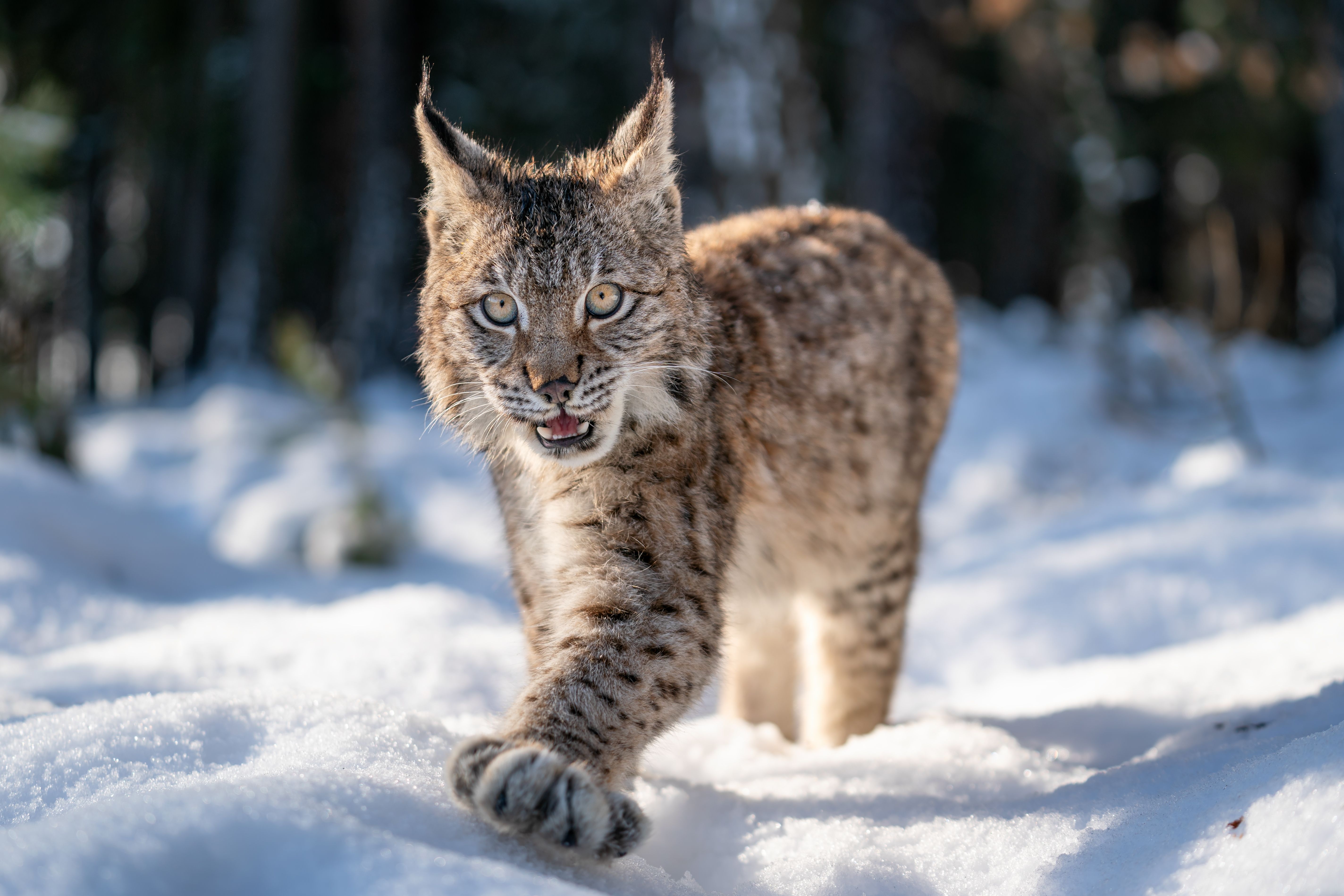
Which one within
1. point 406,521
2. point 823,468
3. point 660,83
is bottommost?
point 406,521

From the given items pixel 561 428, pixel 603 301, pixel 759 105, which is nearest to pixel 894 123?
pixel 759 105

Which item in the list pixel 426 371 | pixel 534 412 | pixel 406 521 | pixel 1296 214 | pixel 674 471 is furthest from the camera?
pixel 1296 214

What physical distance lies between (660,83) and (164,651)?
A: 248 centimetres

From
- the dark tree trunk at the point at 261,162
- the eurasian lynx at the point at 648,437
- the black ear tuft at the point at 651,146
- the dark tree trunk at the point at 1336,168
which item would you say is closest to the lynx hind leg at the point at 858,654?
the eurasian lynx at the point at 648,437

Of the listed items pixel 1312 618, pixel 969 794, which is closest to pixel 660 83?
pixel 969 794

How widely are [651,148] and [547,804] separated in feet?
5.55

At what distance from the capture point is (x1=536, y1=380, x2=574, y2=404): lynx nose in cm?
230

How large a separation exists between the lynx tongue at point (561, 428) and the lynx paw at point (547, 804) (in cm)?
76

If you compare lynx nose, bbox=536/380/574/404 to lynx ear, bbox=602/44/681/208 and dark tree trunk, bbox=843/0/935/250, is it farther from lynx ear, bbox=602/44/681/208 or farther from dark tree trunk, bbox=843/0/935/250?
dark tree trunk, bbox=843/0/935/250

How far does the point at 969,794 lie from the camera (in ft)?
7.91

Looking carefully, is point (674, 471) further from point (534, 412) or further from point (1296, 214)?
point (1296, 214)

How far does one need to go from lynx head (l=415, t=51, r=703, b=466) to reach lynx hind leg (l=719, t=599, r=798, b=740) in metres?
1.43

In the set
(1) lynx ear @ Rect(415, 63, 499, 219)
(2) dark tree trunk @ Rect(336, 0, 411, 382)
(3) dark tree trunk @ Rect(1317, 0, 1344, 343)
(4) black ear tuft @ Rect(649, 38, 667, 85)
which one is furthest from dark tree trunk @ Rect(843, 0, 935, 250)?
(1) lynx ear @ Rect(415, 63, 499, 219)

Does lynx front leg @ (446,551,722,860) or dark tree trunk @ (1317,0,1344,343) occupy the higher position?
dark tree trunk @ (1317,0,1344,343)
